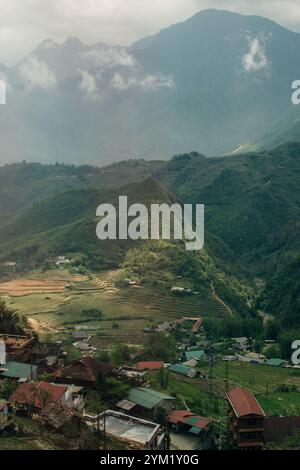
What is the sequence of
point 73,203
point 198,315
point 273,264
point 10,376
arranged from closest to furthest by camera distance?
1. point 10,376
2. point 198,315
3. point 273,264
4. point 73,203

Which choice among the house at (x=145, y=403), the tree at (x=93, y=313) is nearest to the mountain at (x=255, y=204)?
the tree at (x=93, y=313)

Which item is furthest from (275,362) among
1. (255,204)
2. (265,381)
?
(255,204)

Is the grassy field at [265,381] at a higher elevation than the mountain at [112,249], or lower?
lower

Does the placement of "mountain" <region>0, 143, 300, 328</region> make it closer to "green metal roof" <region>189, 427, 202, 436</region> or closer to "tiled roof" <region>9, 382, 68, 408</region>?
"green metal roof" <region>189, 427, 202, 436</region>

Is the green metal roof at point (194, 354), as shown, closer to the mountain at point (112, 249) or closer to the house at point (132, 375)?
the house at point (132, 375)

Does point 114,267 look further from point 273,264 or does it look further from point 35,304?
point 273,264

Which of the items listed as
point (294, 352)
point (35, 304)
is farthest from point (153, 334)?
A: point (35, 304)

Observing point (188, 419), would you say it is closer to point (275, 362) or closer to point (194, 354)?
point (194, 354)
